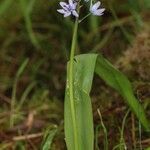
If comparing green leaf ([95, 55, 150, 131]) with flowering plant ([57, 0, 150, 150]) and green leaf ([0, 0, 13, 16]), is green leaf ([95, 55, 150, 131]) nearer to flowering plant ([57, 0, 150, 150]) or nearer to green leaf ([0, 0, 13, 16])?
flowering plant ([57, 0, 150, 150])

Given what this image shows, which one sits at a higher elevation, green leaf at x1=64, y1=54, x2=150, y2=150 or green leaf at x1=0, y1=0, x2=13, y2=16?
green leaf at x1=0, y1=0, x2=13, y2=16

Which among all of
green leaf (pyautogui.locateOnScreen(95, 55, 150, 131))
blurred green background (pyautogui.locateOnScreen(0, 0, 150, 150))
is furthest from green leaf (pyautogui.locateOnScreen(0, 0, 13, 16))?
green leaf (pyautogui.locateOnScreen(95, 55, 150, 131))

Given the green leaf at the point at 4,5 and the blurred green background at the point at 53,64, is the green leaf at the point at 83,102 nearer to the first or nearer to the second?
the blurred green background at the point at 53,64

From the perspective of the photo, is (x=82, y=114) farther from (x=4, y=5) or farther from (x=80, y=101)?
(x=4, y=5)

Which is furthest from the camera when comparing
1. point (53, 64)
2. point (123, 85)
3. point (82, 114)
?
point (53, 64)

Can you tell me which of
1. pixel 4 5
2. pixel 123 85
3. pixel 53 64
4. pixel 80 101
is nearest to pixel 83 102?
pixel 80 101

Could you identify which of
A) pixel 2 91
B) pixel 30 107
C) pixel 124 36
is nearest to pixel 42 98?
pixel 30 107

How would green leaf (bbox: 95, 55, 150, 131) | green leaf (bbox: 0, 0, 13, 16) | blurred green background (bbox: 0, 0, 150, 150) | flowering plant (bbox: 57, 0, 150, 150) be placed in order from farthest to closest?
green leaf (bbox: 0, 0, 13, 16) < blurred green background (bbox: 0, 0, 150, 150) < green leaf (bbox: 95, 55, 150, 131) < flowering plant (bbox: 57, 0, 150, 150)

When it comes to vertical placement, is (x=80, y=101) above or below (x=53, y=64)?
below

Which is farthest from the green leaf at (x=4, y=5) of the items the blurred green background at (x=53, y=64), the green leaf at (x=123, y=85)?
the green leaf at (x=123, y=85)
